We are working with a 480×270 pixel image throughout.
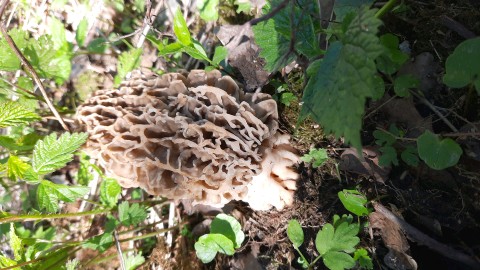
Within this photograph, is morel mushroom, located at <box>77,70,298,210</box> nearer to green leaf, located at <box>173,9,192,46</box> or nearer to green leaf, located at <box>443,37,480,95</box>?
green leaf, located at <box>173,9,192,46</box>

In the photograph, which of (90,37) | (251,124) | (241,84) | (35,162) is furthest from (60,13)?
(251,124)

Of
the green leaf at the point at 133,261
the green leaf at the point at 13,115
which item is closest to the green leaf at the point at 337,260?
the green leaf at the point at 133,261

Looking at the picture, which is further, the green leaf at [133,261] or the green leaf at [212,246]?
the green leaf at [133,261]

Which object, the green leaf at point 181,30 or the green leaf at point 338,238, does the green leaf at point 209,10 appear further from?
the green leaf at point 338,238

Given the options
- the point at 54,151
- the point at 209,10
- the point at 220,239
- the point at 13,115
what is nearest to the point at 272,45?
the point at 209,10

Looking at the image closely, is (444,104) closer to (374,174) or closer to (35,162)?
(374,174)

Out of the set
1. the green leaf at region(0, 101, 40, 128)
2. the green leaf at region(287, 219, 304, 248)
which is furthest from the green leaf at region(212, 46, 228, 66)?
the green leaf at region(0, 101, 40, 128)

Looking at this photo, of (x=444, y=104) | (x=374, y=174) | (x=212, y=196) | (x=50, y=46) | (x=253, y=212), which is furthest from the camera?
(x=50, y=46)
